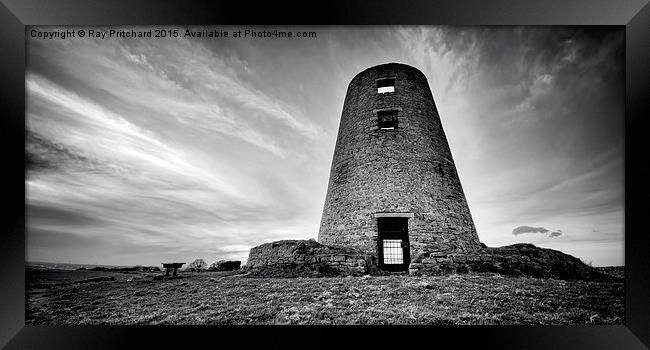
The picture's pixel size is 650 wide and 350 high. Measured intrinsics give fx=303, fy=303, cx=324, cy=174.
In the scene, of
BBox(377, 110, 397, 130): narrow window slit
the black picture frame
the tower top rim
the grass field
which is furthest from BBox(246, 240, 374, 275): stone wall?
the tower top rim

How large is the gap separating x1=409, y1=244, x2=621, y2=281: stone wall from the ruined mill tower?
0.64 meters

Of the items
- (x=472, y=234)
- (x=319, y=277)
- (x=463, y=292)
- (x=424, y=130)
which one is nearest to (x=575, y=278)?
(x=472, y=234)

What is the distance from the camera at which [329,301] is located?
550cm

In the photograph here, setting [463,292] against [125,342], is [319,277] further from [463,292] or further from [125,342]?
[125,342]

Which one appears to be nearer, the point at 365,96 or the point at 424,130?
the point at 424,130

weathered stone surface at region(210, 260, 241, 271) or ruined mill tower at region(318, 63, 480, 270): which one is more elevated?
ruined mill tower at region(318, 63, 480, 270)

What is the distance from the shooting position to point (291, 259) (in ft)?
24.5

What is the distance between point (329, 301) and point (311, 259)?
1.97 m

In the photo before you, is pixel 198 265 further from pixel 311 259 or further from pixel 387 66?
pixel 387 66

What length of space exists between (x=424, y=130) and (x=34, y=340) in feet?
33.6

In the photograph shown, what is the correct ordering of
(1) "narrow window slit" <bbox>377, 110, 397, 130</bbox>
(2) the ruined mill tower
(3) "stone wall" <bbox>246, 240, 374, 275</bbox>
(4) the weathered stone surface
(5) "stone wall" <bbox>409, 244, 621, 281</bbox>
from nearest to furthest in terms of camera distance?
(5) "stone wall" <bbox>409, 244, 621, 281</bbox>, (3) "stone wall" <bbox>246, 240, 374, 275</bbox>, (2) the ruined mill tower, (4) the weathered stone surface, (1) "narrow window slit" <bbox>377, 110, 397, 130</bbox>

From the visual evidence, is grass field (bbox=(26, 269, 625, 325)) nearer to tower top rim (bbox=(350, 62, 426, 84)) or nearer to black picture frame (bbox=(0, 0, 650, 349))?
black picture frame (bbox=(0, 0, 650, 349))

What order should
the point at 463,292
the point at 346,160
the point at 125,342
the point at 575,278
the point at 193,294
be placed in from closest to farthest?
the point at 125,342 → the point at 463,292 → the point at 193,294 → the point at 575,278 → the point at 346,160

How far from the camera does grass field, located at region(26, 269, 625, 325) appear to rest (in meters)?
5.13
